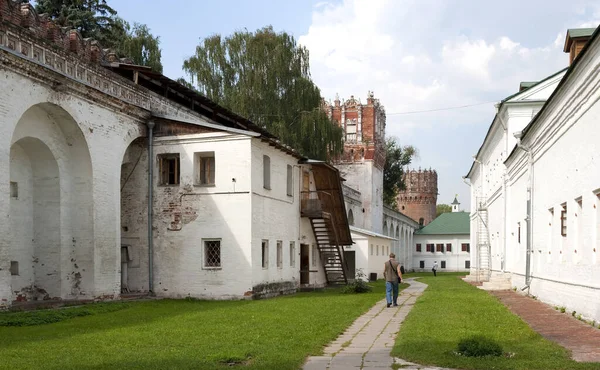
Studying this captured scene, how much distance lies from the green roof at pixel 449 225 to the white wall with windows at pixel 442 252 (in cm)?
51

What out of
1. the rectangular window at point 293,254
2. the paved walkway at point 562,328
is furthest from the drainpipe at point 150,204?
the paved walkway at point 562,328

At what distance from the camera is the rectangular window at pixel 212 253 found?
22.2 m

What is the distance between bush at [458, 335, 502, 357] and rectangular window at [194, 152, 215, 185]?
14.3m

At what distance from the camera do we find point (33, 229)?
62.0 ft

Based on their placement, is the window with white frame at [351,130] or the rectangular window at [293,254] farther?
the window with white frame at [351,130]

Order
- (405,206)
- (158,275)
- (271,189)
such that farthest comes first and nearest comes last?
(405,206) → (271,189) → (158,275)

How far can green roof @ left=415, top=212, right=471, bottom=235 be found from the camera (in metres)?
82.6

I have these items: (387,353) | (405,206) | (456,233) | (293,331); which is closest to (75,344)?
(293,331)

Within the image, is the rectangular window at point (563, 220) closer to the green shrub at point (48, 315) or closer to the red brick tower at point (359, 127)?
the green shrub at point (48, 315)

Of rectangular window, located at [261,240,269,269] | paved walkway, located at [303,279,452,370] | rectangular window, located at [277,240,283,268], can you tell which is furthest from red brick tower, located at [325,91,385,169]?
paved walkway, located at [303,279,452,370]

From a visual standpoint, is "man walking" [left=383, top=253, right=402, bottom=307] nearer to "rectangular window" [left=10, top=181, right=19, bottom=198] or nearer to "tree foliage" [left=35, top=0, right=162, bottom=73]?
"rectangular window" [left=10, top=181, right=19, bottom=198]

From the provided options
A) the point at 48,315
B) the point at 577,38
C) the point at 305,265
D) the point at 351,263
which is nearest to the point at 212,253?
the point at 305,265

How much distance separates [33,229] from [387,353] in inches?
503

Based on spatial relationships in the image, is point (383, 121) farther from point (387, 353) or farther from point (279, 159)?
point (387, 353)
